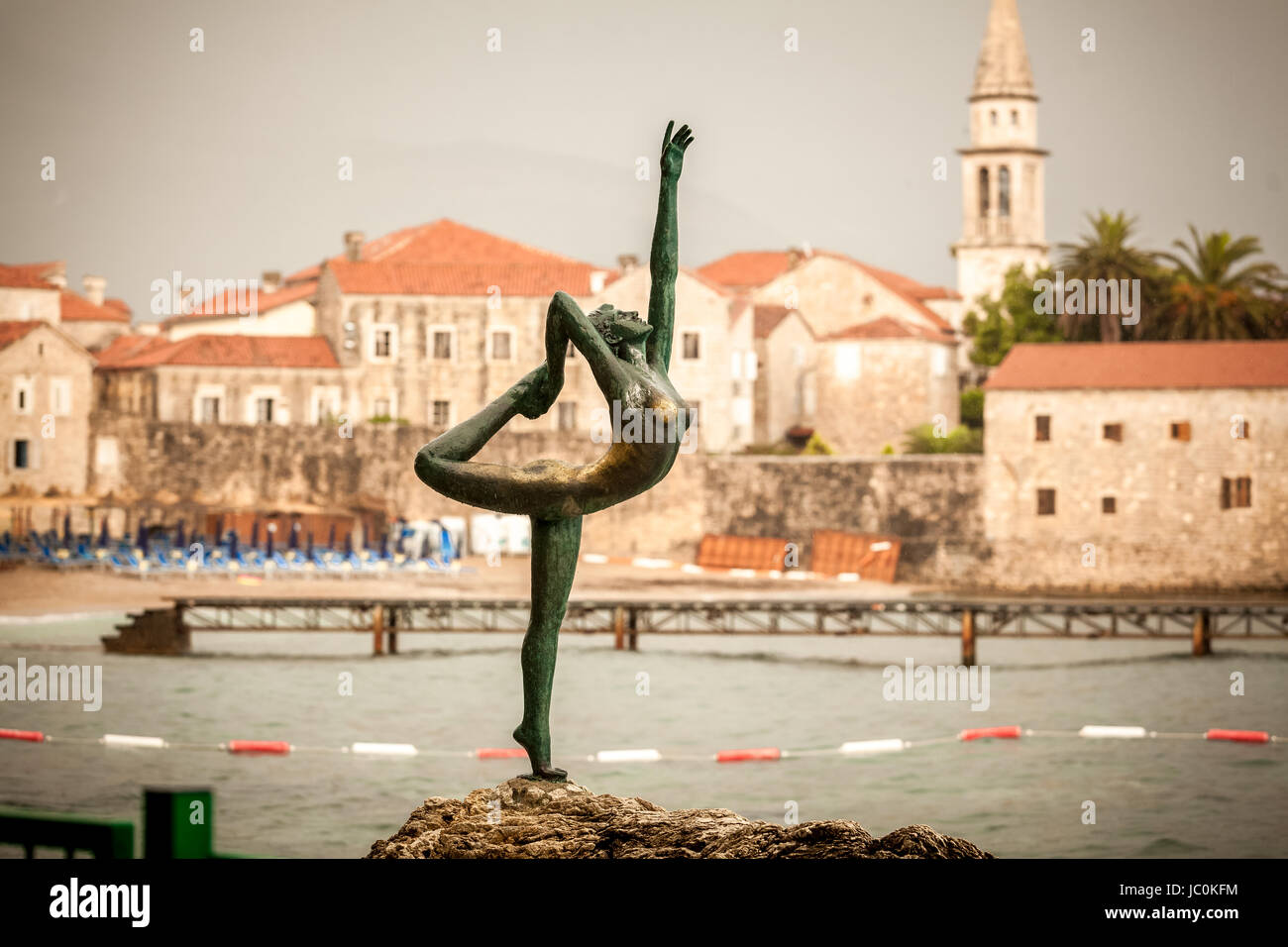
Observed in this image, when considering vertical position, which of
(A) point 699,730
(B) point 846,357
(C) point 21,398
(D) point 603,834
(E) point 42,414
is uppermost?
(B) point 846,357

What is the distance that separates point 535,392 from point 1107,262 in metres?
74.8

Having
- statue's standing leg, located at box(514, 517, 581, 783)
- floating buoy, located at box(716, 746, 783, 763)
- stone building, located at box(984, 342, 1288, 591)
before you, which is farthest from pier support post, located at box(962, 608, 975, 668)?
statue's standing leg, located at box(514, 517, 581, 783)

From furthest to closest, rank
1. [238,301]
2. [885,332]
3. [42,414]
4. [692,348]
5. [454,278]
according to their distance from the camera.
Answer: [238,301]
[454,278]
[885,332]
[692,348]
[42,414]

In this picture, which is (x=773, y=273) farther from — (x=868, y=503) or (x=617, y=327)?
(x=617, y=327)

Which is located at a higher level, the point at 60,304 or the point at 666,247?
the point at 60,304

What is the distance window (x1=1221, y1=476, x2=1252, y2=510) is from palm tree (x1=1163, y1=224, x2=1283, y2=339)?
34.5ft

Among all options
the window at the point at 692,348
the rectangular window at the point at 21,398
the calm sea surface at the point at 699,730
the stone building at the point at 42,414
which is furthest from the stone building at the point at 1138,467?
the rectangular window at the point at 21,398

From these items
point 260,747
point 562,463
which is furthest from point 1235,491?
point 562,463

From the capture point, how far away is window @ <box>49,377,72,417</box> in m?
77.7

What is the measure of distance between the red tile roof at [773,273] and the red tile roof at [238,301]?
67.5 feet

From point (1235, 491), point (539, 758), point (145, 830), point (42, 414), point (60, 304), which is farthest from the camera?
point (60, 304)

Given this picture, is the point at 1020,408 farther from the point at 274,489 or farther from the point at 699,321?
the point at 274,489

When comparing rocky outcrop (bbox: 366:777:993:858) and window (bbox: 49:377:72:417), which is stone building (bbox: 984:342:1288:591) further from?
→ rocky outcrop (bbox: 366:777:993:858)

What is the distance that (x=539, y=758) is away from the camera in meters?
9.49
